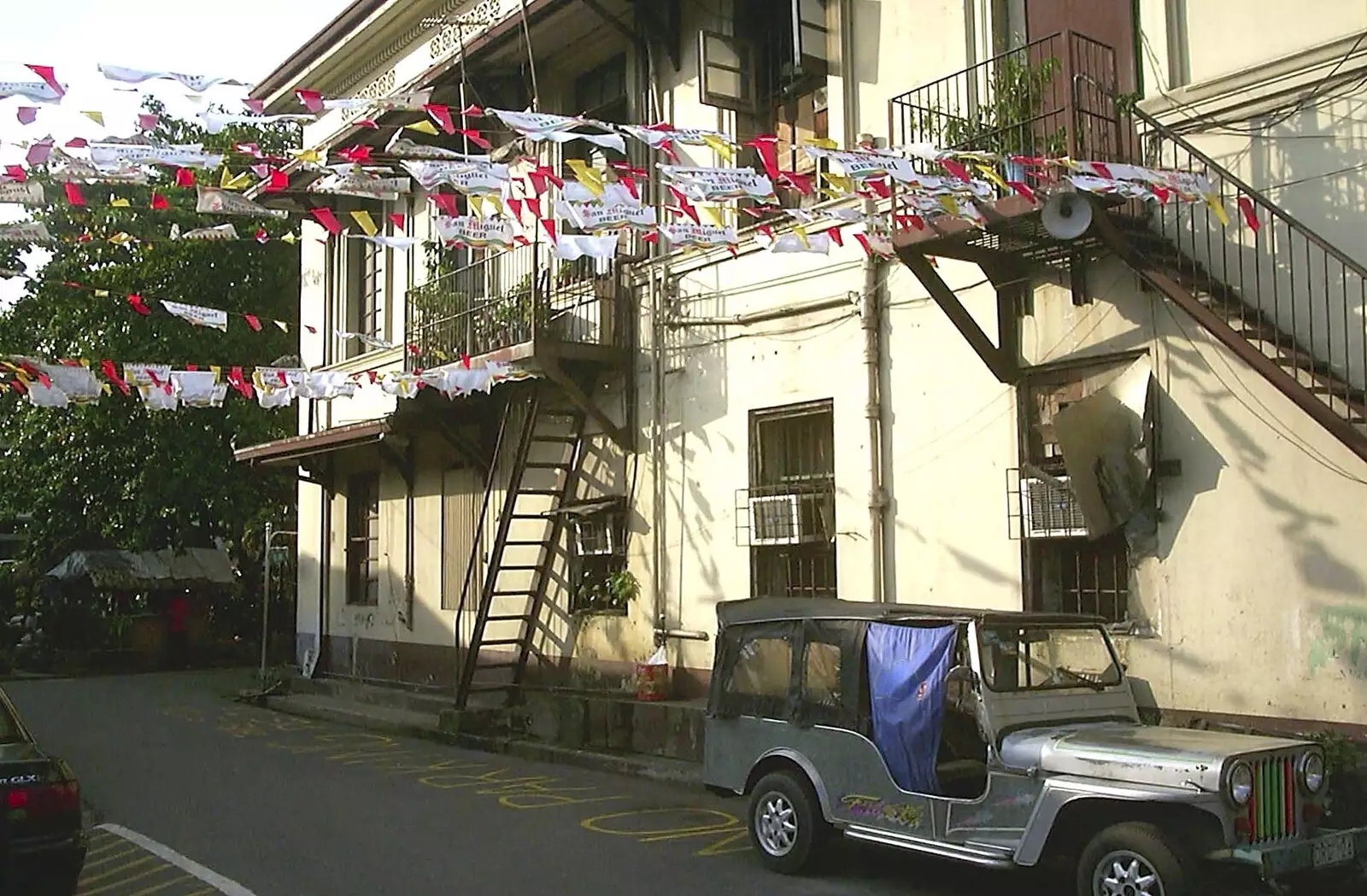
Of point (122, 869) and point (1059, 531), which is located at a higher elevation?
point (1059, 531)

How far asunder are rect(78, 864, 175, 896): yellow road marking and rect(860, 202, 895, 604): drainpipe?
6.88 m

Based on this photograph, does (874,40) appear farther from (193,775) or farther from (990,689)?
(193,775)

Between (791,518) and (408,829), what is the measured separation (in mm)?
5380

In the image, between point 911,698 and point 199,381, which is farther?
point 199,381

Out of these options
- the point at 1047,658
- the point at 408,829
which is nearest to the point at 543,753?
the point at 408,829

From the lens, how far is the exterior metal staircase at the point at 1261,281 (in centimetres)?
921

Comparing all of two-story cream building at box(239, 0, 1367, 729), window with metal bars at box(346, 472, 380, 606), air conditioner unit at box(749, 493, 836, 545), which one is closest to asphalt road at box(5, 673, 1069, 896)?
two-story cream building at box(239, 0, 1367, 729)

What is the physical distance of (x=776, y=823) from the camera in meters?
8.74

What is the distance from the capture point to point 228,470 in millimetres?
29938

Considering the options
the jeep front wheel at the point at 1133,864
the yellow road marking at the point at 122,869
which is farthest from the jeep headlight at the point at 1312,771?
the yellow road marking at the point at 122,869

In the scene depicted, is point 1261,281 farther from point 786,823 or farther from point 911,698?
point 786,823

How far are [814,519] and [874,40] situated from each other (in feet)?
16.4

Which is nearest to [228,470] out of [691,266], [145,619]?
[145,619]

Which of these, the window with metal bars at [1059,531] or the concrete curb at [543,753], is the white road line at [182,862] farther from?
the window with metal bars at [1059,531]
